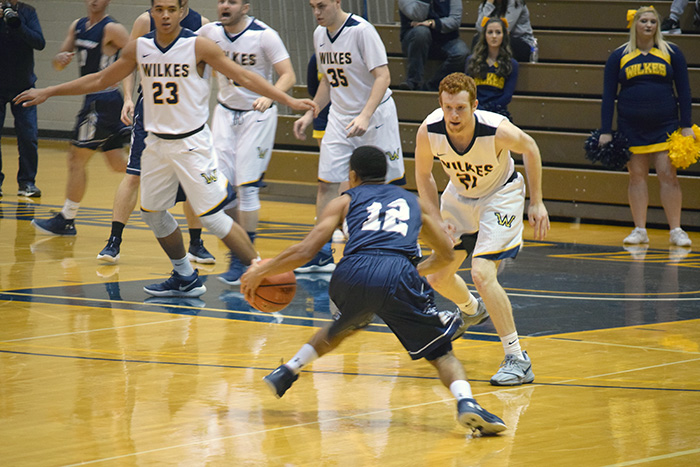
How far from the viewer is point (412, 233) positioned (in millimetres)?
4562

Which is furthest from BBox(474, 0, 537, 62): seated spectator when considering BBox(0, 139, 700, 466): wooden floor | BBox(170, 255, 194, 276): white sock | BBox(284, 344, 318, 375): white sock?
BBox(284, 344, 318, 375): white sock

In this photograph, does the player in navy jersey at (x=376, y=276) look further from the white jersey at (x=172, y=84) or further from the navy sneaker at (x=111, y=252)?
the navy sneaker at (x=111, y=252)

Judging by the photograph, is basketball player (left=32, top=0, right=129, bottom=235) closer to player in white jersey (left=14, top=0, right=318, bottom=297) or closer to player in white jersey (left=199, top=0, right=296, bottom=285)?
player in white jersey (left=199, top=0, right=296, bottom=285)

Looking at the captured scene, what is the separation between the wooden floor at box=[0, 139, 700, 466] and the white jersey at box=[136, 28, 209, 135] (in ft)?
4.05

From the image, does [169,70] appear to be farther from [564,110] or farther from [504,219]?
[564,110]

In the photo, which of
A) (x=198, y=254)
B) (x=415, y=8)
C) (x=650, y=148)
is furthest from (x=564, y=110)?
(x=198, y=254)

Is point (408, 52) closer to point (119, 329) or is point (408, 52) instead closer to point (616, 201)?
point (616, 201)

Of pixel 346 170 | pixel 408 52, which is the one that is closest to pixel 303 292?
pixel 346 170

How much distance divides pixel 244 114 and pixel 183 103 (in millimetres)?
1292

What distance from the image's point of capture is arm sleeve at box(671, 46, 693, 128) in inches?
415

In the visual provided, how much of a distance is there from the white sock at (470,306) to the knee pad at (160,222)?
2.27m

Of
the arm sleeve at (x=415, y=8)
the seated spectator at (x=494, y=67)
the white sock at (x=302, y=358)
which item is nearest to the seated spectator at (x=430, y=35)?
the arm sleeve at (x=415, y=8)

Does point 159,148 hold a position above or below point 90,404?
above

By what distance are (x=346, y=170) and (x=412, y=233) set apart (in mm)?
3773
